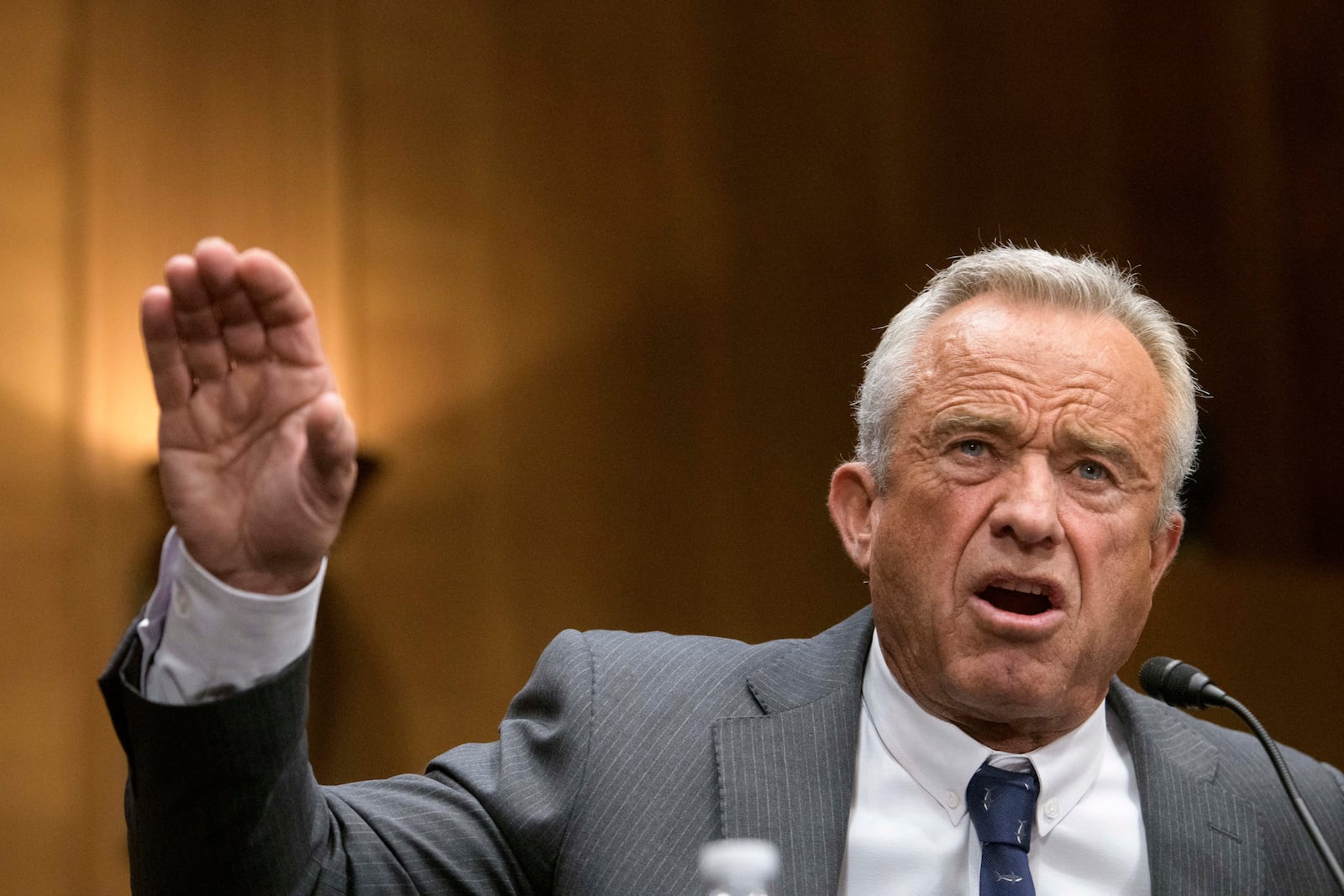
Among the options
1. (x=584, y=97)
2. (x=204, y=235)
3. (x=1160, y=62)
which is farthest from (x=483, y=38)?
(x=1160, y=62)

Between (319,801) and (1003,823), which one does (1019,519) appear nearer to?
(1003,823)

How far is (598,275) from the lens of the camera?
3545 mm

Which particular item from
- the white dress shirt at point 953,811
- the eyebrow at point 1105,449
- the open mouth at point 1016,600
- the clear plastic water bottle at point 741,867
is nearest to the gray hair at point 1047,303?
the eyebrow at point 1105,449

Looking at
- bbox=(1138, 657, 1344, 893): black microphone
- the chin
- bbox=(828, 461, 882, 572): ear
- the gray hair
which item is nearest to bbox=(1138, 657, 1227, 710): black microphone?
bbox=(1138, 657, 1344, 893): black microphone

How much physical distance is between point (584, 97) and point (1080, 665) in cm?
228

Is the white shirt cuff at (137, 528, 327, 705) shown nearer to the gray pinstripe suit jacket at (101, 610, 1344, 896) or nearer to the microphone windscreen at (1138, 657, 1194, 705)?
the gray pinstripe suit jacket at (101, 610, 1344, 896)

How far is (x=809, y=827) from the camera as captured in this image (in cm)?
166

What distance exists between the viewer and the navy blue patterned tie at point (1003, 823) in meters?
1.65

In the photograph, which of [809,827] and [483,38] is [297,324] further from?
[483,38]

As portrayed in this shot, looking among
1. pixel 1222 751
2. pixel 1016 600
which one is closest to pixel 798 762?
pixel 1016 600

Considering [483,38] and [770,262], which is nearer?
[483,38]

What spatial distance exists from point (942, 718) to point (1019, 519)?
30 cm

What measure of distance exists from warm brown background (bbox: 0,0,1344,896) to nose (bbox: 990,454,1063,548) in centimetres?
184

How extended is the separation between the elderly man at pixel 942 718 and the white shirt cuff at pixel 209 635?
53 mm
